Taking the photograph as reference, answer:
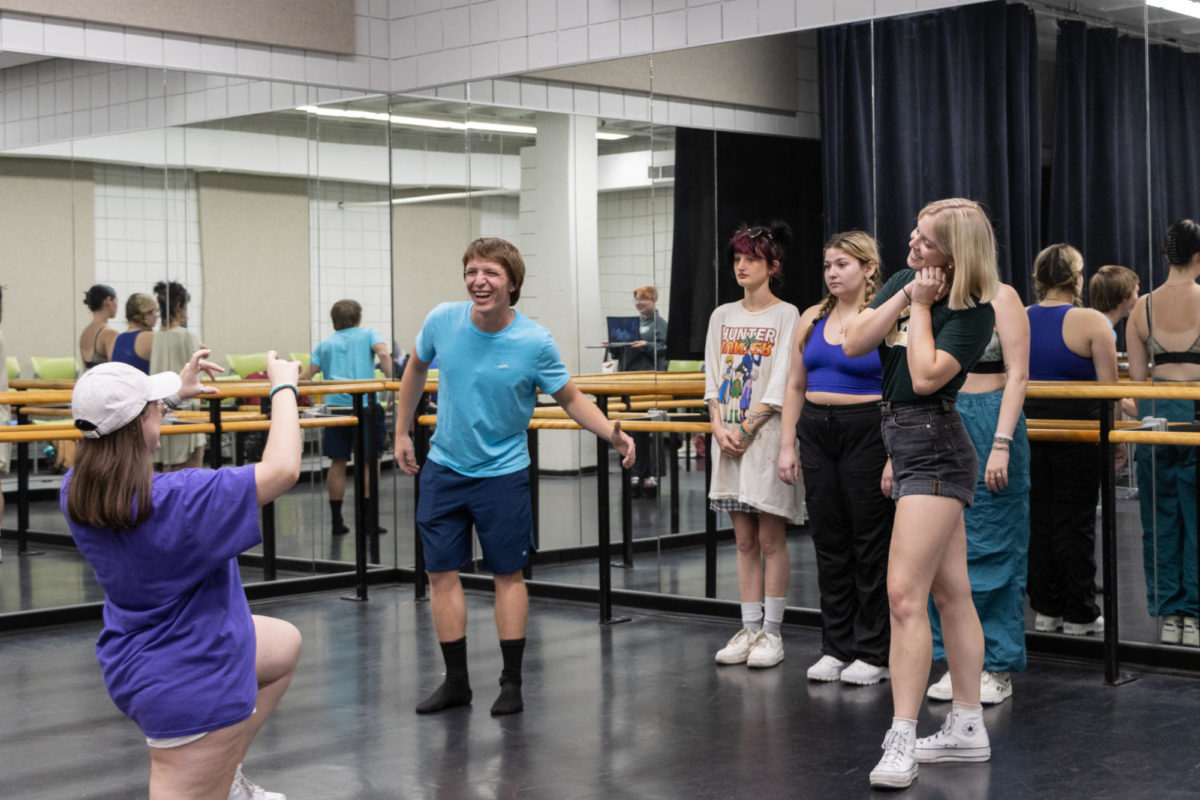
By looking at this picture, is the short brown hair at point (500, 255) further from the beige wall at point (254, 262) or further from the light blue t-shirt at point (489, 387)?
the beige wall at point (254, 262)

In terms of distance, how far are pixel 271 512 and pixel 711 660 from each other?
2.55m

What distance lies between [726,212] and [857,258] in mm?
1127

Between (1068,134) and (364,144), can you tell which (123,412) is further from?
(364,144)

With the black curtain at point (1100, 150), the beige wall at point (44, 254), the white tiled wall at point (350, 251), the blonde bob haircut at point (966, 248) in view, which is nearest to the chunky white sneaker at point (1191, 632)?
the black curtain at point (1100, 150)

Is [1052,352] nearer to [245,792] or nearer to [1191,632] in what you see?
[1191,632]

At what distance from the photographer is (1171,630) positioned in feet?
14.7

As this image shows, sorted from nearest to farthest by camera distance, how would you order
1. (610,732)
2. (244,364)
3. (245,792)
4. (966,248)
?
(245,792), (966,248), (610,732), (244,364)

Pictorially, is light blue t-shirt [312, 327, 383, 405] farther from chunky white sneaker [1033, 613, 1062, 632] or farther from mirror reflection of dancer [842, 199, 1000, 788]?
mirror reflection of dancer [842, 199, 1000, 788]

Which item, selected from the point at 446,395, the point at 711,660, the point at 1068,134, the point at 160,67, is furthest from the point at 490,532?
the point at 160,67

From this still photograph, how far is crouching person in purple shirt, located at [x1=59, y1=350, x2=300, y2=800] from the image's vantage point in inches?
89.7

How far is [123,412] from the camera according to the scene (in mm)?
2283

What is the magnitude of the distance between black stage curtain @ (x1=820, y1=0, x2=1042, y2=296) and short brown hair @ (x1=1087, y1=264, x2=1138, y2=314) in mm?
224

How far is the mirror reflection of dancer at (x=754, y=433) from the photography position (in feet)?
15.3

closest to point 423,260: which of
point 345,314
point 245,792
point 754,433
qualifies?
point 345,314
